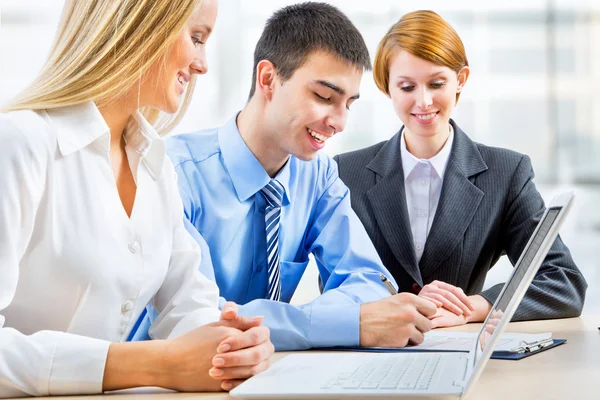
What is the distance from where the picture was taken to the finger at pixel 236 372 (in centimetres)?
104

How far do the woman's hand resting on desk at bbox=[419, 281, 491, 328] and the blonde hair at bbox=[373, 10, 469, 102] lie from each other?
713 mm

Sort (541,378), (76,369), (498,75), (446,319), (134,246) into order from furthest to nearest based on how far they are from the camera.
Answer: (498,75), (446,319), (134,246), (541,378), (76,369)

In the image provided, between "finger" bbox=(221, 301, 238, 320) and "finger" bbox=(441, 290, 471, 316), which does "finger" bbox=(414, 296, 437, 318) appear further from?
"finger" bbox=(221, 301, 238, 320)

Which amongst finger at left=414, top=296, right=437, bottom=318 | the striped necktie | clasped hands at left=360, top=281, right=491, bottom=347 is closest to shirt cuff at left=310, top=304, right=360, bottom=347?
clasped hands at left=360, top=281, right=491, bottom=347

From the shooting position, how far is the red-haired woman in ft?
6.86

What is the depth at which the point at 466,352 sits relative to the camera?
4.27 ft

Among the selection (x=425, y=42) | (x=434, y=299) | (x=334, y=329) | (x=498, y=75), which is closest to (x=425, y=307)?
(x=334, y=329)

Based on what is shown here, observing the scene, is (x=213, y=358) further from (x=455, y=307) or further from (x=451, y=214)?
(x=451, y=214)

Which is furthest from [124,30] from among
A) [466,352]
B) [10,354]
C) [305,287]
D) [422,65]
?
[305,287]

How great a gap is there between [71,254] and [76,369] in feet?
0.65

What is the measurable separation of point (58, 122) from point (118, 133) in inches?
7.8

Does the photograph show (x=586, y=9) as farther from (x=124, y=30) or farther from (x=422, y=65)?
(x=124, y=30)

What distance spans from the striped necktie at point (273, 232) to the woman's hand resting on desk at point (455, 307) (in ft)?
1.15

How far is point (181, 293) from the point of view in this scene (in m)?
1.37
